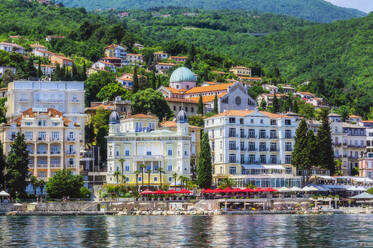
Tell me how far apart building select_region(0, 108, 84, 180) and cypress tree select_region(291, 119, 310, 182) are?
104ft

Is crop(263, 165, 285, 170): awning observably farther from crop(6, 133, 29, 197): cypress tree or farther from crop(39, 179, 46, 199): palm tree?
crop(6, 133, 29, 197): cypress tree

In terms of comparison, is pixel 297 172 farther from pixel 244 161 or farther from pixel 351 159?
pixel 351 159

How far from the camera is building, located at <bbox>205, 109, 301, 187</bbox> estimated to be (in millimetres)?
117125

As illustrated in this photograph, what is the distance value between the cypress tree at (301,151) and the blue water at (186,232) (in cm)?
2345

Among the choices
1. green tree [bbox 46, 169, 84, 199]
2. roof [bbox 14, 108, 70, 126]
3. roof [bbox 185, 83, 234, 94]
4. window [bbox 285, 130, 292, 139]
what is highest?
roof [bbox 185, 83, 234, 94]

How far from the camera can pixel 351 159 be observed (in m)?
142

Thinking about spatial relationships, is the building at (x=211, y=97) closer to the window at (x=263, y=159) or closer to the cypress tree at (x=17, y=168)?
the window at (x=263, y=159)

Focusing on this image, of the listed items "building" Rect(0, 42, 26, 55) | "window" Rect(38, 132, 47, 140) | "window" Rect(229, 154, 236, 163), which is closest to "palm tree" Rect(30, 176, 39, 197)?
"window" Rect(38, 132, 47, 140)

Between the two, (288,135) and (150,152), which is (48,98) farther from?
(288,135)

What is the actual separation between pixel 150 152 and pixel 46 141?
15.4 meters

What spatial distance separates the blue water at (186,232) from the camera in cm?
6178

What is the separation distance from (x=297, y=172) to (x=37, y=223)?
4888 cm

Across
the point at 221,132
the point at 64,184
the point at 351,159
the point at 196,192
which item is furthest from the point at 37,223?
the point at 351,159

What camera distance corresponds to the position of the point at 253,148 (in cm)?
12181
